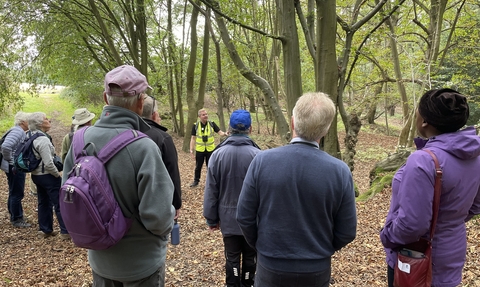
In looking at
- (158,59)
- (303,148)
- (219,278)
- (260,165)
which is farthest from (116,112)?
(158,59)

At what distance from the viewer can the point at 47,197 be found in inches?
221

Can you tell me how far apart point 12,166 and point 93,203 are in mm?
5343

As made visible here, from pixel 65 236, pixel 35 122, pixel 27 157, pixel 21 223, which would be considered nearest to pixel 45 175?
pixel 27 157

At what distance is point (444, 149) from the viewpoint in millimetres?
1996

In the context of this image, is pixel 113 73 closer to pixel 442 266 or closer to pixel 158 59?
pixel 442 266

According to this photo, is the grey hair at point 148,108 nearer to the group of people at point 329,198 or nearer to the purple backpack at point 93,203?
the purple backpack at point 93,203

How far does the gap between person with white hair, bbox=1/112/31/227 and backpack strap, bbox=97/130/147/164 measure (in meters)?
4.81

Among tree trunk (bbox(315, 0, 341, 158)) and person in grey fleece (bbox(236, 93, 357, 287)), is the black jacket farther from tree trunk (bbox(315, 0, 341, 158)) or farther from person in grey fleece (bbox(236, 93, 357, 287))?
tree trunk (bbox(315, 0, 341, 158))

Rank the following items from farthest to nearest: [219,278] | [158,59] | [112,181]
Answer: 1. [158,59]
2. [219,278]
3. [112,181]

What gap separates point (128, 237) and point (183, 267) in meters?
3.01

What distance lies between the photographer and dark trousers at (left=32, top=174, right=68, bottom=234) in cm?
529

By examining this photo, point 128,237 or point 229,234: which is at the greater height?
point 128,237

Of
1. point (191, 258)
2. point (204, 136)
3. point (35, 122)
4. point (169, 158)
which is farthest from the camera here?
point (204, 136)

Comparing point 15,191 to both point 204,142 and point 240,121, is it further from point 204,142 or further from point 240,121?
point 240,121
